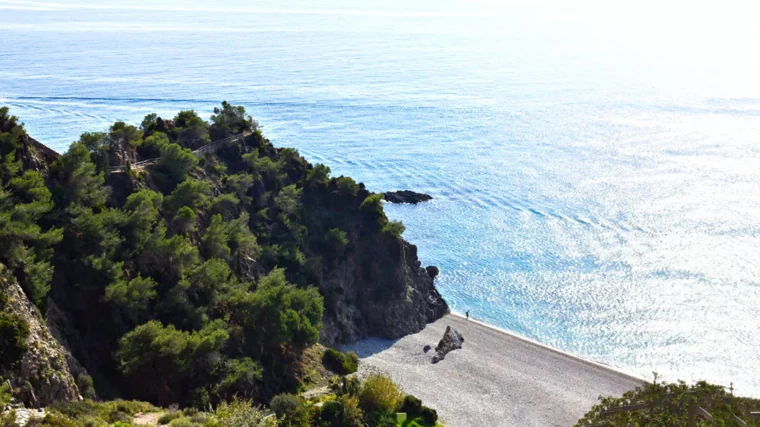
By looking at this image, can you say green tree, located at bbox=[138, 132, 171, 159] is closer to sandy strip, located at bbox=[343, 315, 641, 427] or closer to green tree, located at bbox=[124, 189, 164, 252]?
green tree, located at bbox=[124, 189, 164, 252]

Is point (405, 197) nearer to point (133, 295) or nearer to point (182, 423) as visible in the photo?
point (133, 295)

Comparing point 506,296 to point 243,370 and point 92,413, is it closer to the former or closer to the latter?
point 243,370

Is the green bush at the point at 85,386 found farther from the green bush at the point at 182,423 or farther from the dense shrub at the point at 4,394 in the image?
the green bush at the point at 182,423

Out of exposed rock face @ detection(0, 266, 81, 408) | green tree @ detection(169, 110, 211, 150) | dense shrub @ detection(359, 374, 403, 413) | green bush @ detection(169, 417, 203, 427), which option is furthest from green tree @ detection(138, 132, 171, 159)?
green bush @ detection(169, 417, 203, 427)

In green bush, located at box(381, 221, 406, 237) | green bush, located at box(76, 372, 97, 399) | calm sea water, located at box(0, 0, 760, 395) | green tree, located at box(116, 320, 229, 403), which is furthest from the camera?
calm sea water, located at box(0, 0, 760, 395)

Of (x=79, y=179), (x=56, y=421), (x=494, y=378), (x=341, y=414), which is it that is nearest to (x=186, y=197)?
(x=79, y=179)

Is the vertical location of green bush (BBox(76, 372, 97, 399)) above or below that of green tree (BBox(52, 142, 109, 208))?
below
